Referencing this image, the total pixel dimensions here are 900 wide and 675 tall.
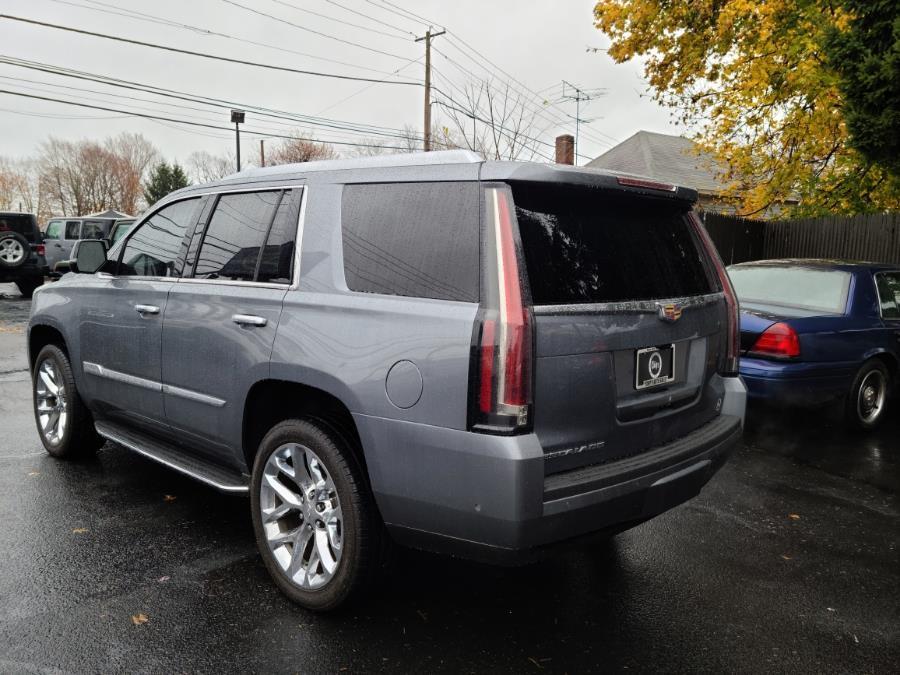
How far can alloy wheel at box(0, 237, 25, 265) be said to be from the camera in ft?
57.1

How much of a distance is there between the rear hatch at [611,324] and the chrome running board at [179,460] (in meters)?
1.68

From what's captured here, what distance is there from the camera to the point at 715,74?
1366 centimetres

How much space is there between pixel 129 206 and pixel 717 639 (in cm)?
8792

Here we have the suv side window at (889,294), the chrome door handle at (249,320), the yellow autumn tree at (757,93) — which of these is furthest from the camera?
→ the yellow autumn tree at (757,93)

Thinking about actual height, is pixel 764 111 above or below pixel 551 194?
above

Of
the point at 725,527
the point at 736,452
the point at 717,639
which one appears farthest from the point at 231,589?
the point at 736,452

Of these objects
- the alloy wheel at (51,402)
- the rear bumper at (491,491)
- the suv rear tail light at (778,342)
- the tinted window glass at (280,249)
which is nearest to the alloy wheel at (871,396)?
the suv rear tail light at (778,342)

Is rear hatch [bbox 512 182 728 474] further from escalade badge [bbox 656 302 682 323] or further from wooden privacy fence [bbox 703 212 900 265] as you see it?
wooden privacy fence [bbox 703 212 900 265]

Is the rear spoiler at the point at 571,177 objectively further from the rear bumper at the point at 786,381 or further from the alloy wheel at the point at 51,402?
the alloy wheel at the point at 51,402

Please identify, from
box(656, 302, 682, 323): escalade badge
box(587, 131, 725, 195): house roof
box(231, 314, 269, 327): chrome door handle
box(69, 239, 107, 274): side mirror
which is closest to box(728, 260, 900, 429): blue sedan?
box(656, 302, 682, 323): escalade badge

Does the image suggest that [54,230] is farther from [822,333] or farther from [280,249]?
[822,333]

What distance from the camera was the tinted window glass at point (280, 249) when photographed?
3.22 m

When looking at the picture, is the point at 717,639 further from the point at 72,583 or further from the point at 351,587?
Answer: the point at 72,583

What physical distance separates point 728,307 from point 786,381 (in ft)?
8.48
